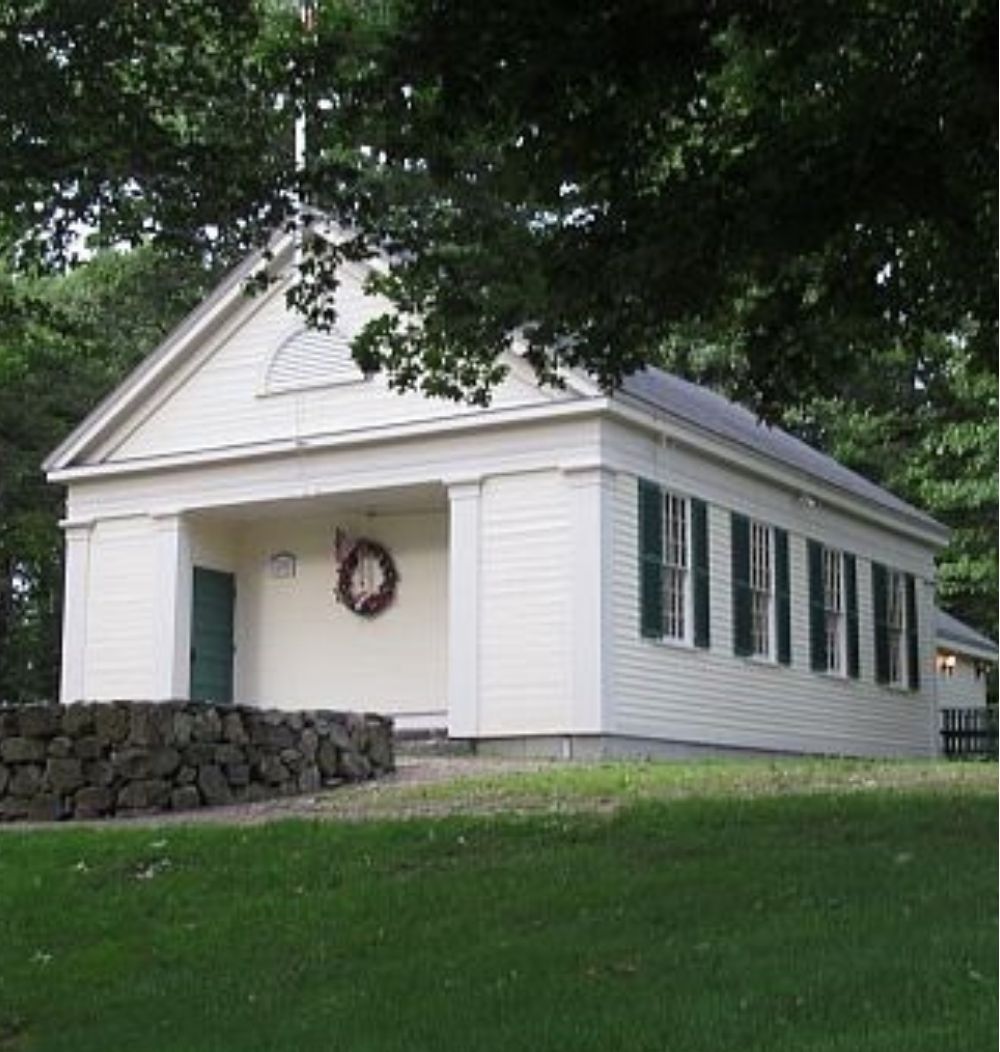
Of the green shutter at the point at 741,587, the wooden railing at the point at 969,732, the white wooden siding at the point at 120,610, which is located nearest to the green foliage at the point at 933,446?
the wooden railing at the point at 969,732

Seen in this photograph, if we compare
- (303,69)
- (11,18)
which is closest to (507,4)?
(303,69)

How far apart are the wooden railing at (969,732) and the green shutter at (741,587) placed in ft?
27.0

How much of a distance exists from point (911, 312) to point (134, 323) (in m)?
26.4

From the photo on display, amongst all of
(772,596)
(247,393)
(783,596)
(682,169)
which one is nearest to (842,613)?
(783,596)

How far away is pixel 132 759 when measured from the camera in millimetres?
14812

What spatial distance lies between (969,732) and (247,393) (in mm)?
14326

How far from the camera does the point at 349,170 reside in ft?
33.1

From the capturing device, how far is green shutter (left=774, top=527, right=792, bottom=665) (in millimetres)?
22484

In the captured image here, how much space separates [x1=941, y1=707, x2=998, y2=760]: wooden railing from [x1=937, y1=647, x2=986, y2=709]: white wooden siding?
169cm

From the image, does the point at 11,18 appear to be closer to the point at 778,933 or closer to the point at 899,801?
the point at 778,933

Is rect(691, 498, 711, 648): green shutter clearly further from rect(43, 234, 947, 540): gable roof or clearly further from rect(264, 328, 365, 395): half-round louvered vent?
rect(264, 328, 365, 395): half-round louvered vent

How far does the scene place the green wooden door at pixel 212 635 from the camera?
71.9 ft

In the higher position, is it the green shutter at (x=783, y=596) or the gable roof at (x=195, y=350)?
the gable roof at (x=195, y=350)

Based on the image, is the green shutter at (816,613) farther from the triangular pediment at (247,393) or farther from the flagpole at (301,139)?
the flagpole at (301,139)
